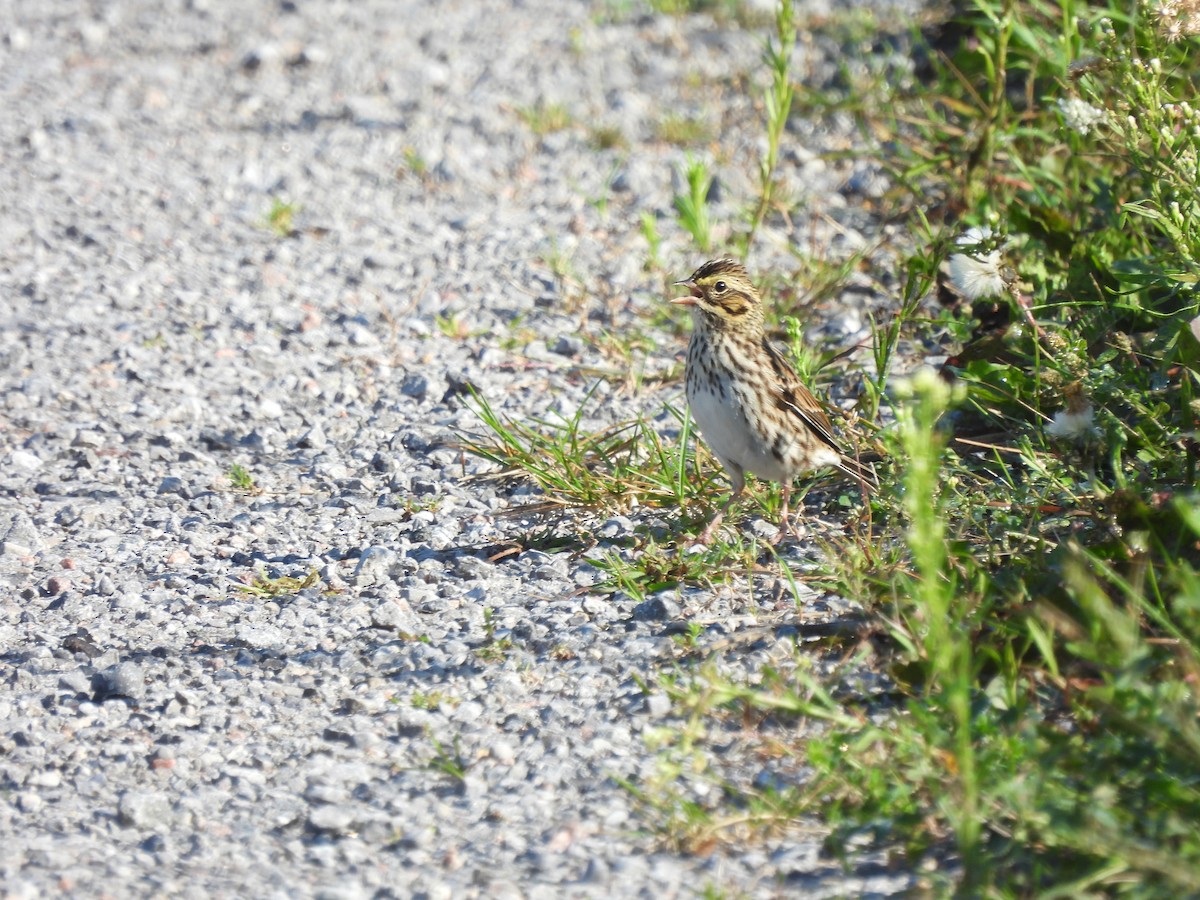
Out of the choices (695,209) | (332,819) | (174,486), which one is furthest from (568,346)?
(332,819)

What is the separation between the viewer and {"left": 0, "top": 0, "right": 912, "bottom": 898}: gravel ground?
383cm

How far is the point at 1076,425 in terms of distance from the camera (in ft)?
15.2

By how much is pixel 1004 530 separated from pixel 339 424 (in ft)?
9.64

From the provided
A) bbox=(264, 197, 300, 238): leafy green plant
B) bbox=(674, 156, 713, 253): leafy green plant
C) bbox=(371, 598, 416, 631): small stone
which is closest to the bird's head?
bbox=(674, 156, 713, 253): leafy green plant

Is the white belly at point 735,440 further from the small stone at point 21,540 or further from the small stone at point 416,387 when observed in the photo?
the small stone at point 21,540

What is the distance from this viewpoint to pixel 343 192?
856 cm

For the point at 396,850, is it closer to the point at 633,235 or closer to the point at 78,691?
the point at 78,691

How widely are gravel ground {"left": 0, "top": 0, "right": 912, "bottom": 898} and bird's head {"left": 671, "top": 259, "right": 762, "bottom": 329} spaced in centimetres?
82

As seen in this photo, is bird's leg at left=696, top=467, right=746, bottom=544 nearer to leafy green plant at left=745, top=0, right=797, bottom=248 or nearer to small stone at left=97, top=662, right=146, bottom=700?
small stone at left=97, top=662, right=146, bottom=700

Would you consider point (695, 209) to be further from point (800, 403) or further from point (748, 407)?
point (748, 407)

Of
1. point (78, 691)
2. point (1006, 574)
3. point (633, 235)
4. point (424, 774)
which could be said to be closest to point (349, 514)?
point (78, 691)

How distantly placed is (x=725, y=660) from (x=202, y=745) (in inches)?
59.8

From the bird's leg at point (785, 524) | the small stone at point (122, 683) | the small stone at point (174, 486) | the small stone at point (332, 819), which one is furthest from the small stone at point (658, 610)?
the small stone at point (174, 486)

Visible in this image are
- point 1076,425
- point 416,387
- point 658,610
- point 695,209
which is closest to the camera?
point 1076,425
